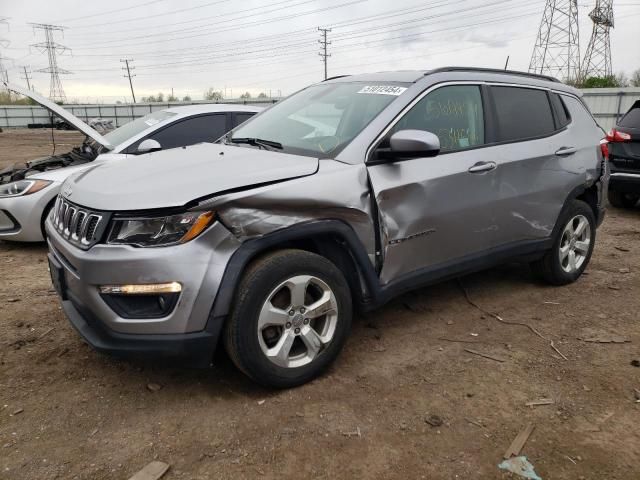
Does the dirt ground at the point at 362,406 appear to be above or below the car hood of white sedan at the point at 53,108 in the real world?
below

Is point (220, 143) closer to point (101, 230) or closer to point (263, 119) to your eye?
point (263, 119)

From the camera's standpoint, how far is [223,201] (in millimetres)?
2543

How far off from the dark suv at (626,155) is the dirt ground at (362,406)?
4.14 meters

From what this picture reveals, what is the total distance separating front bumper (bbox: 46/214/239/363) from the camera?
2.47m

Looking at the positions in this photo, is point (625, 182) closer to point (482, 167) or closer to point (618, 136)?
point (618, 136)

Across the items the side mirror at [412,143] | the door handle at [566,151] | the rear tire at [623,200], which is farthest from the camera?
the rear tire at [623,200]

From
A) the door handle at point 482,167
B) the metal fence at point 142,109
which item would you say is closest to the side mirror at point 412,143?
the door handle at point 482,167

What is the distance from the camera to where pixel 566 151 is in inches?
168

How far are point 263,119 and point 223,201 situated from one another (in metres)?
1.63

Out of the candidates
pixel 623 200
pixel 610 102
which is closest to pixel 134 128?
pixel 623 200

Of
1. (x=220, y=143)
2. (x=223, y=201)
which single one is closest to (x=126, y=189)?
(x=223, y=201)

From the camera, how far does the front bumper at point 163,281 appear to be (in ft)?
8.10

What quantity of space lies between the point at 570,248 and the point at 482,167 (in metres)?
1.56

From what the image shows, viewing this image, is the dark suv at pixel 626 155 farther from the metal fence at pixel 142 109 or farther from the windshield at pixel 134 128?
the metal fence at pixel 142 109
